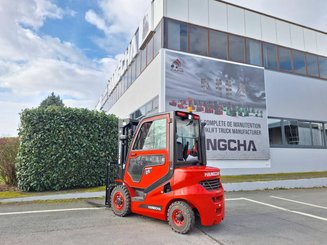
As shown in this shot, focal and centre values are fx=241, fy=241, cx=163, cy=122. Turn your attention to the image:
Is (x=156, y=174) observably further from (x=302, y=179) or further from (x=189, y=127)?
(x=302, y=179)

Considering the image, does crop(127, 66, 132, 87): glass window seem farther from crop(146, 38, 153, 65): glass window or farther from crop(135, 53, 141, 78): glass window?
crop(146, 38, 153, 65): glass window

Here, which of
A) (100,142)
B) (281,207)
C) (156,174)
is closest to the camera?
(156,174)

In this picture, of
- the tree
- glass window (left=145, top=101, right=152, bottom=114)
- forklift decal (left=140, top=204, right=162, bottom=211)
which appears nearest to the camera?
forklift decal (left=140, top=204, right=162, bottom=211)

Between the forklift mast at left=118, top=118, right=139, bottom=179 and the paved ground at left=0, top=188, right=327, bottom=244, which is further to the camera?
the forklift mast at left=118, top=118, right=139, bottom=179

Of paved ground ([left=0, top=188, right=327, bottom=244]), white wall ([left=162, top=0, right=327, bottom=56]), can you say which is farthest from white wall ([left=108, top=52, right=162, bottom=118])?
paved ground ([left=0, top=188, right=327, bottom=244])

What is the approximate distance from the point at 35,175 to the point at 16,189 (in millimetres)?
1208

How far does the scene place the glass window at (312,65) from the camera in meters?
16.4

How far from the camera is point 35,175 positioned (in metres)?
8.39

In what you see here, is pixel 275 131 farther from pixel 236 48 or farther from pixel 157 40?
pixel 157 40

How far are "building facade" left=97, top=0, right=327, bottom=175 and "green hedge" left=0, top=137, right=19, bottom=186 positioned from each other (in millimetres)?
6258

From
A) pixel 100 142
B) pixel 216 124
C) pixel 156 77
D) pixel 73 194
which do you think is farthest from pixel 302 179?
pixel 73 194

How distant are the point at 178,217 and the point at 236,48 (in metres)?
11.7

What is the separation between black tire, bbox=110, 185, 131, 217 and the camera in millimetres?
5484

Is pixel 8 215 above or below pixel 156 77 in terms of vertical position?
below
